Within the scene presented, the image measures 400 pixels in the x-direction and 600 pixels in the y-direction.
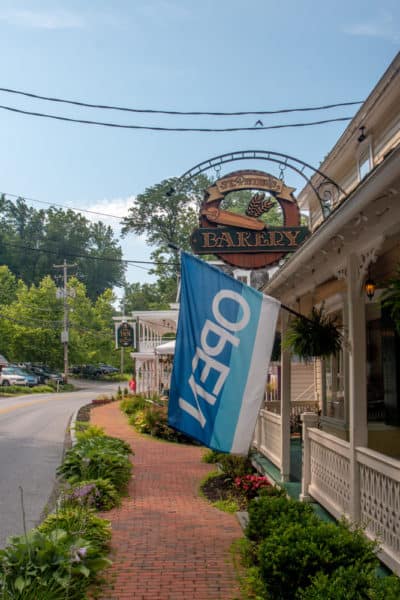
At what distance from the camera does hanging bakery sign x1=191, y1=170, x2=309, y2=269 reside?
41.8 ft

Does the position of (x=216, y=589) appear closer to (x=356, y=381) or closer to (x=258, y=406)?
(x=258, y=406)

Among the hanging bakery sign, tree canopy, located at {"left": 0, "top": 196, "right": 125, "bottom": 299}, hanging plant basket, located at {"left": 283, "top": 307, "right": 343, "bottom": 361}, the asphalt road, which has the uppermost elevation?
tree canopy, located at {"left": 0, "top": 196, "right": 125, "bottom": 299}

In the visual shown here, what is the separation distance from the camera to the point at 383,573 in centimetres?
553

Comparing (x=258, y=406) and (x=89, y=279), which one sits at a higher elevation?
(x=89, y=279)

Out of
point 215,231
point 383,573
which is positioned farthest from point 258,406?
point 215,231

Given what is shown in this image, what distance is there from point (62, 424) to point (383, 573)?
1958 cm

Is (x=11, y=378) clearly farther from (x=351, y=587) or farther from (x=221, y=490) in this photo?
(x=351, y=587)

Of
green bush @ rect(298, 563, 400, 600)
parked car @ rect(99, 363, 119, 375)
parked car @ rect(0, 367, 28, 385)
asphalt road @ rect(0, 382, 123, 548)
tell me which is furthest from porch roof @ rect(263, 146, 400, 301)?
parked car @ rect(99, 363, 119, 375)

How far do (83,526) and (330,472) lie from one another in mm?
2879

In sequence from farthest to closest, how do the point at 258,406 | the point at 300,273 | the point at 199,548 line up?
the point at 300,273 → the point at 199,548 → the point at 258,406

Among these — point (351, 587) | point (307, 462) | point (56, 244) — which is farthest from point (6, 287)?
point (351, 587)

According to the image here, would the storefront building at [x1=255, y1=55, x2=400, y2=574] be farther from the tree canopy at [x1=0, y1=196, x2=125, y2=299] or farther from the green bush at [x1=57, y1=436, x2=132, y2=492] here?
the tree canopy at [x1=0, y1=196, x2=125, y2=299]

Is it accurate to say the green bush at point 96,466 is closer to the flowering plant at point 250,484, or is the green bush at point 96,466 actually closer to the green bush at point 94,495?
the green bush at point 94,495

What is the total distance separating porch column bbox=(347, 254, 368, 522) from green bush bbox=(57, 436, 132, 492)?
5.16 meters
